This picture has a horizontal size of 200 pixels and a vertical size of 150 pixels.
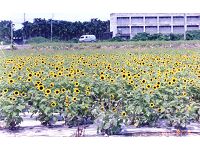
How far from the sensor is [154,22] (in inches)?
2704

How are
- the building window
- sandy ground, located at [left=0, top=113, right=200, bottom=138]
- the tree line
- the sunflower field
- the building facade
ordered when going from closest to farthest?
1. sandy ground, located at [left=0, top=113, right=200, bottom=138]
2. the sunflower field
3. the building facade
4. the building window
5. the tree line

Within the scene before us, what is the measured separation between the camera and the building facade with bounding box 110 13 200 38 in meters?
67.9

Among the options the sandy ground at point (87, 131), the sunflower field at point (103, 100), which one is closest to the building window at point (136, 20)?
the sunflower field at point (103, 100)

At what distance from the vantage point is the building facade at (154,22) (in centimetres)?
6794

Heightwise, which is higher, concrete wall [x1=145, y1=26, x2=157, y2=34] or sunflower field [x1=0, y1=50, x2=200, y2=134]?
concrete wall [x1=145, y1=26, x2=157, y2=34]

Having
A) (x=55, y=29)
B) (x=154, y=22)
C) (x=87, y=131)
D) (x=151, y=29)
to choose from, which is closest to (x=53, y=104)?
(x=87, y=131)

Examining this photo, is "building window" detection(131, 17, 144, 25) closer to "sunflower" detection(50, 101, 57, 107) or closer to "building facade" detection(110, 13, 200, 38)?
"building facade" detection(110, 13, 200, 38)

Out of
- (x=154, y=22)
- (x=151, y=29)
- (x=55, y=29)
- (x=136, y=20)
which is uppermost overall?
(x=136, y=20)
